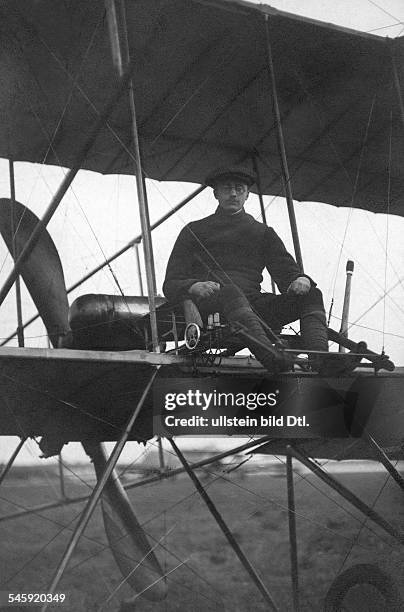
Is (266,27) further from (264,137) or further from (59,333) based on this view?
(59,333)

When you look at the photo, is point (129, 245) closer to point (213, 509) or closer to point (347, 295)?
point (213, 509)

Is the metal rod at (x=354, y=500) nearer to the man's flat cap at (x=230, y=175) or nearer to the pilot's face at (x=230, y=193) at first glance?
the pilot's face at (x=230, y=193)

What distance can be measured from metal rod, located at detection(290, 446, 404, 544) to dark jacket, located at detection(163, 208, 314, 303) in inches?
56.3

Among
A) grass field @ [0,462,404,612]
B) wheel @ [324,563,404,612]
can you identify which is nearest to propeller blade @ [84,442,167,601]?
wheel @ [324,563,404,612]

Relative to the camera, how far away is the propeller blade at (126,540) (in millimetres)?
6324

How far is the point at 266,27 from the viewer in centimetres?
502

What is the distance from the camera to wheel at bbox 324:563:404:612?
488 cm

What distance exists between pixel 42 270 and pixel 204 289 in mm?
1572

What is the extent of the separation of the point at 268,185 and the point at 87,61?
8.69 ft

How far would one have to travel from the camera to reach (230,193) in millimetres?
5035

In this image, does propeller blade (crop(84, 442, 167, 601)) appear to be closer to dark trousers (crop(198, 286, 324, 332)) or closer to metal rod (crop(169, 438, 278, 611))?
metal rod (crop(169, 438, 278, 611))

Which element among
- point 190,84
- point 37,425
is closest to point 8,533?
point 37,425

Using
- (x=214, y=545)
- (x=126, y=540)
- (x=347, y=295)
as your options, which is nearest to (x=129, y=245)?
(x=126, y=540)

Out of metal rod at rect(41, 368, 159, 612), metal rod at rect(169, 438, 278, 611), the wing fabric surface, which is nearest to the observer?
metal rod at rect(41, 368, 159, 612)
